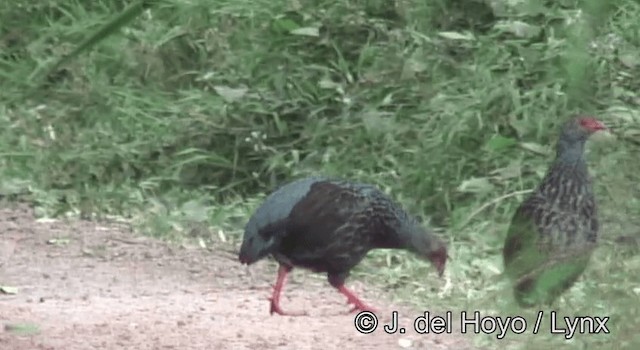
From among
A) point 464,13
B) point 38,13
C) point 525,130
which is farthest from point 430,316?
point 38,13

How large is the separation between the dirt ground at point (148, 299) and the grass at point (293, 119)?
233 mm

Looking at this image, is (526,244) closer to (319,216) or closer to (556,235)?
(556,235)

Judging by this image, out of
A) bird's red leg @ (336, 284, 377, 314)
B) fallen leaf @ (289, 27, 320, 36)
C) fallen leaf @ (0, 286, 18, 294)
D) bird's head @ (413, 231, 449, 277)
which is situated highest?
bird's head @ (413, 231, 449, 277)

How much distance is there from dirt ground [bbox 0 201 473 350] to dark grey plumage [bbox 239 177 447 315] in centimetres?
20

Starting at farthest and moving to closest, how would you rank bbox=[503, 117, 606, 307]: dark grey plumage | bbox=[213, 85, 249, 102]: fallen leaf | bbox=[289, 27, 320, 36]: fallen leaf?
1. bbox=[213, 85, 249, 102]: fallen leaf
2. bbox=[289, 27, 320, 36]: fallen leaf
3. bbox=[503, 117, 606, 307]: dark grey plumage

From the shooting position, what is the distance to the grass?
586cm

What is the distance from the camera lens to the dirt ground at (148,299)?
15.3ft

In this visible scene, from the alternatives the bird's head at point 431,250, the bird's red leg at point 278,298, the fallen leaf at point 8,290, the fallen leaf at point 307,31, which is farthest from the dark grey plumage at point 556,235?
the fallen leaf at point 307,31

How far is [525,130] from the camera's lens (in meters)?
6.46

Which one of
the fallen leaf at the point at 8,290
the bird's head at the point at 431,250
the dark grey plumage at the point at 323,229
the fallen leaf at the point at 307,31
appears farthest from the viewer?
the fallen leaf at the point at 307,31

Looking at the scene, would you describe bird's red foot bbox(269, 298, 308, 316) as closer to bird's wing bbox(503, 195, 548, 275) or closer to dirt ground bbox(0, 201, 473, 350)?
dirt ground bbox(0, 201, 473, 350)

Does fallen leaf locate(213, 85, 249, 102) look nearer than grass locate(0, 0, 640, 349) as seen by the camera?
No

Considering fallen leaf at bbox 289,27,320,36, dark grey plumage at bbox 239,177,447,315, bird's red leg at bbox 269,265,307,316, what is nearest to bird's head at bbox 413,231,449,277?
dark grey plumage at bbox 239,177,447,315

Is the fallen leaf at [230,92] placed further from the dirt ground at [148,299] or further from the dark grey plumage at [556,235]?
the dark grey plumage at [556,235]
